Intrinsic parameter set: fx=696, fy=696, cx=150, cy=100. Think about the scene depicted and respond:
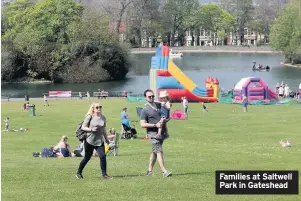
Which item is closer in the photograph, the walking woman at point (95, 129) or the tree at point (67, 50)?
the walking woman at point (95, 129)

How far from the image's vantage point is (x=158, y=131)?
48.7 ft

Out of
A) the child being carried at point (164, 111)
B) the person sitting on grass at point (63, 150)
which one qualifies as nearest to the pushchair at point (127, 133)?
the person sitting on grass at point (63, 150)

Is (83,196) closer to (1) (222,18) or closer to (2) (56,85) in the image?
(2) (56,85)

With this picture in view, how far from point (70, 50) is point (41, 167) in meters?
77.0

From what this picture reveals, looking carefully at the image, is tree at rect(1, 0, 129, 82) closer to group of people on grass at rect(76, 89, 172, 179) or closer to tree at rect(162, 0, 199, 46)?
group of people on grass at rect(76, 89, 172, 179)

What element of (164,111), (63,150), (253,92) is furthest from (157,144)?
(253,92)

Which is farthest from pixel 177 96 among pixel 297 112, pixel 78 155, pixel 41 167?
pixel 41 167

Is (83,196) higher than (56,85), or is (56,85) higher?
(83,196)
